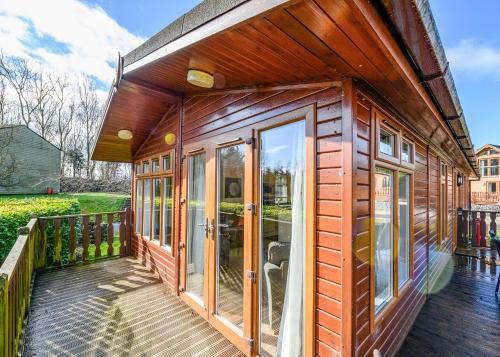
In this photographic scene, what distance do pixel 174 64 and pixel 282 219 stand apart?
Answer: 1816 millimetres

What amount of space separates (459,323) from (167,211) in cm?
442

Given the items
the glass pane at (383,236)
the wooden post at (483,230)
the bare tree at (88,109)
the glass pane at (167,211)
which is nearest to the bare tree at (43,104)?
the bare tree at (88,109)

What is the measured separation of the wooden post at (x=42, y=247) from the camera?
4434 millimetres

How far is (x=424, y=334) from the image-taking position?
2791mm

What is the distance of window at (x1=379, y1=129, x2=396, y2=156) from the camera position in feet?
7.36

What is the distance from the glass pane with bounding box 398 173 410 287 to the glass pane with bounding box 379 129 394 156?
17.5 inches

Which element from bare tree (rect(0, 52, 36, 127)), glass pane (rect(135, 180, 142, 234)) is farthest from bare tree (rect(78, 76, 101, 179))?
glass pane (rect(135, 180, 142, 234))

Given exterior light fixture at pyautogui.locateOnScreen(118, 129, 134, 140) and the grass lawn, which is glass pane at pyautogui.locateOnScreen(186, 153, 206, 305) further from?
the grass lawn

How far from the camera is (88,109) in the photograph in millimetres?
19328

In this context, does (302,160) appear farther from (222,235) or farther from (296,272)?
(222,235)

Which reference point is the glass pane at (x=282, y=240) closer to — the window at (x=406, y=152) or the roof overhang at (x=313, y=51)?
the roof overhang at (x=313, y=51)

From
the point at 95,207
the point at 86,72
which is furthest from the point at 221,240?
the point at 86,72

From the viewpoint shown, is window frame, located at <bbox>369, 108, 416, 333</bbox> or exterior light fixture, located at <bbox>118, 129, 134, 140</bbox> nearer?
window frame, located at <bbox>369, 108, 416, 333</bbox>

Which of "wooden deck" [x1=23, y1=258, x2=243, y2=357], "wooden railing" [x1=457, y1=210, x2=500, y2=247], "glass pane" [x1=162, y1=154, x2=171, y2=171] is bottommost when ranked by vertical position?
"wooden deck" [x1=23, y1=258, x2=243, y2=357]
